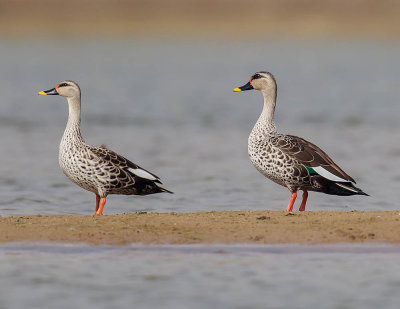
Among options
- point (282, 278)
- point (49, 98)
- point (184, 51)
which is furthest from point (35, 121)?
point (184, 51)

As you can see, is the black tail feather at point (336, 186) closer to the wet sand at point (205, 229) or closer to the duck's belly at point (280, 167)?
the duck's belly at point (280, 167)

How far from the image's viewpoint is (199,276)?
8328mm

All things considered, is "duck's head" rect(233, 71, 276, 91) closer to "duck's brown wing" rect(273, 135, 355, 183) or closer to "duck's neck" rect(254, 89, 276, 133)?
"duck's neck" rect(254, 89, 276, 133)

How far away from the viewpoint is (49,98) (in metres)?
28.5

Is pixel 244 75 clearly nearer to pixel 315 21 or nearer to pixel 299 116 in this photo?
pixel 299 116

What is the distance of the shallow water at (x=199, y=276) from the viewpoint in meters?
7.70

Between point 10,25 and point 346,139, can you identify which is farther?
point 10,25

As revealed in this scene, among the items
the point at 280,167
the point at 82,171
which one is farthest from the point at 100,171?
the point at 280,167

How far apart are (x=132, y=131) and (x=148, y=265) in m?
12.7

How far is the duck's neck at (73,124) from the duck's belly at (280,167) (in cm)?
199

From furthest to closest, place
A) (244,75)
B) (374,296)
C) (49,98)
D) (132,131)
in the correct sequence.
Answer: (244,75)
(49,98)
(132,131)
(374,296)

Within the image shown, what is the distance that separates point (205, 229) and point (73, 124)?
8.32ft

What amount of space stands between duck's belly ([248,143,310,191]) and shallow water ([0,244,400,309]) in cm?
195

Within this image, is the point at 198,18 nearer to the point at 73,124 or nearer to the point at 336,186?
the point at 73,124
